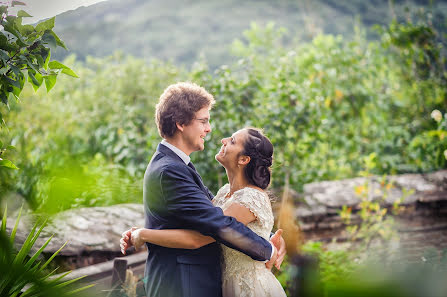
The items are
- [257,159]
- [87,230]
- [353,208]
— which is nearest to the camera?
[257,159]

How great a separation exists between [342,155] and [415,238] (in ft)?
7.73

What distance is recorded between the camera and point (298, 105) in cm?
457

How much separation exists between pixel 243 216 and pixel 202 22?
1431 cm

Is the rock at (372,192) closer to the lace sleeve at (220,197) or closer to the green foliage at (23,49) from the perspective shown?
the lace sleeve at (220,197)

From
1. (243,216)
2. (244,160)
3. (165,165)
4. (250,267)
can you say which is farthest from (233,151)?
(250,267)

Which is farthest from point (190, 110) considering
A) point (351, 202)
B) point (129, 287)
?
point (351, 202)


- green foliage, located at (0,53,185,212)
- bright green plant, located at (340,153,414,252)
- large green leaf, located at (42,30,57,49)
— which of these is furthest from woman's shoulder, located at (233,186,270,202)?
bright green plant, located at (340,153,414,252)

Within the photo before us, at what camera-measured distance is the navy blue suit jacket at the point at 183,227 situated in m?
1.70

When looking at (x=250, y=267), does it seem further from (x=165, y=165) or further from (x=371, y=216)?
(x=371, y=216)

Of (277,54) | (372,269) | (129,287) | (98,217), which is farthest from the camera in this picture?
(277,54)

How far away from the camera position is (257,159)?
211 centimetres

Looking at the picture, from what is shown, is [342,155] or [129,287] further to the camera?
[342,155]

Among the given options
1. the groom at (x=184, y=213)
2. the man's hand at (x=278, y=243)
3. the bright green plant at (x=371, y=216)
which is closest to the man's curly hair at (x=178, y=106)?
the groom at (x=184, y=213)

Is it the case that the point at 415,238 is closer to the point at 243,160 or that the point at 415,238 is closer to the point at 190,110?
the point at 243,160
